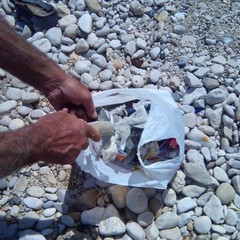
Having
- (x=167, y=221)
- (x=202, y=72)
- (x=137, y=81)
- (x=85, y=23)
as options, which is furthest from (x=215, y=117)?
(x=85, y=23)

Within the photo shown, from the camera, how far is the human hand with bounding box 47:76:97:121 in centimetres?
137

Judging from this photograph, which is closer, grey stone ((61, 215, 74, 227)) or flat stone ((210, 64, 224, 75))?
grey stone ((61, 215, 74, 227))

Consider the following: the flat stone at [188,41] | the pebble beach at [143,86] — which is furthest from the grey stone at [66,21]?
the flat stone at [188,41]

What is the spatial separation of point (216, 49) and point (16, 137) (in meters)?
1.07

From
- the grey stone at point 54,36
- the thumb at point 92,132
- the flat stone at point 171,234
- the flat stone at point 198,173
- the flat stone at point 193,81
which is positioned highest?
the thumb at point 92,132

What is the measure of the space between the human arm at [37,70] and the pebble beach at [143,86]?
1.10ft

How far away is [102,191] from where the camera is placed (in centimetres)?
156

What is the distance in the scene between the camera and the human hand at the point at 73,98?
1372 mm

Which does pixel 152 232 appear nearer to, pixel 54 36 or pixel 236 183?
pixel 236 183

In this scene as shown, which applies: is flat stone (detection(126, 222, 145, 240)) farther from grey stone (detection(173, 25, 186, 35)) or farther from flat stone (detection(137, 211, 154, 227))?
grey stone (detection(173, 25, 186, 35))

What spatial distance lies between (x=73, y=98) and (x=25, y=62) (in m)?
0.18

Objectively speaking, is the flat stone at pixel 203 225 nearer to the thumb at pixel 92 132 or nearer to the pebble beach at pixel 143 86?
the pebble beach at pixel 143 86

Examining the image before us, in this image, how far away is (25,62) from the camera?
4.44ft

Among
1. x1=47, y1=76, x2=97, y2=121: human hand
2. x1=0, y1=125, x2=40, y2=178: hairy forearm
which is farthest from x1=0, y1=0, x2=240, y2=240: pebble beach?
x1=0, y1=125, x2=40, y2=178: hairy forearm
